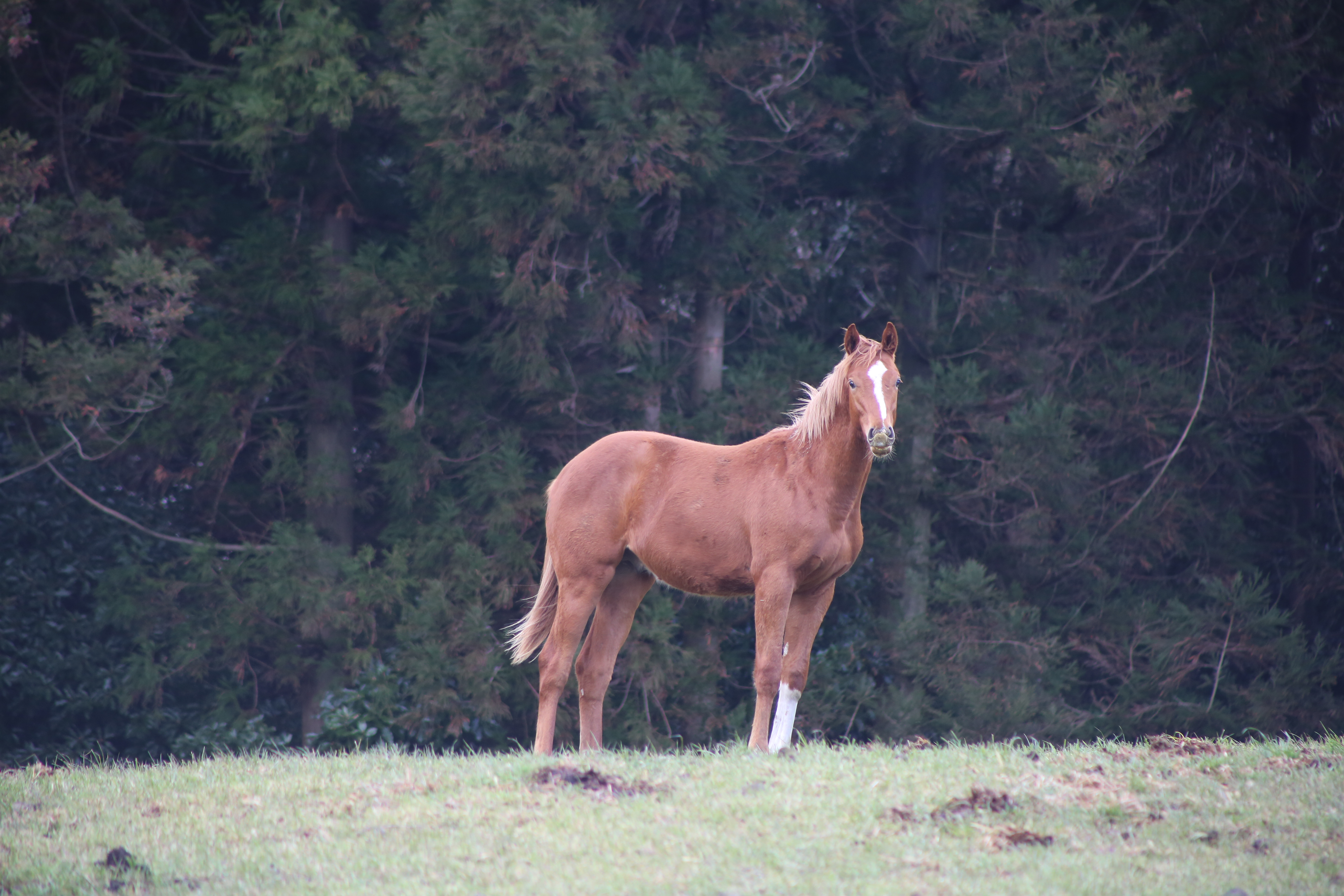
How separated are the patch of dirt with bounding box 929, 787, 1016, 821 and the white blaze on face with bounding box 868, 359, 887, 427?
2.19 metres

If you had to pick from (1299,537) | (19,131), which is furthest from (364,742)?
(1299,537)

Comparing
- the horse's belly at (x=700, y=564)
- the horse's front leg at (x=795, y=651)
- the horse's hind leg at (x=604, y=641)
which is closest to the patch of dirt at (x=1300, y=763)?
the horse's front leg at (x=795, y=651)

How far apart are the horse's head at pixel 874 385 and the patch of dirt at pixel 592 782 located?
2.34m

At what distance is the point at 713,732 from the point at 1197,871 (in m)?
9.19

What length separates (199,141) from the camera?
14305 millimetres

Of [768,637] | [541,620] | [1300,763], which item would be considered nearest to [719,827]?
[768,637]

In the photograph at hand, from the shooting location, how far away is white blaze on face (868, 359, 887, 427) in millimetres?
7000

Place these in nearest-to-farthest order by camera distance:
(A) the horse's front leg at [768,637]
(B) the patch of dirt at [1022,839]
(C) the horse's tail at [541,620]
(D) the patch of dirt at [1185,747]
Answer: (B) the patch of dirt at [1022,839] < (D) the patch of dirt at [1185,747] < (A) the horse's front leg at [768,637] < (C) the horse's tail at [541,620]

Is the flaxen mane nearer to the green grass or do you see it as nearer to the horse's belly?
the horse's belly

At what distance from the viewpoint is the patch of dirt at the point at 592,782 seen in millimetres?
6035

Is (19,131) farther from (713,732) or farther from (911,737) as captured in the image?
(911,737)

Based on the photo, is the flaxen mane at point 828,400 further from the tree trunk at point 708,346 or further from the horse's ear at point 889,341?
the tree trunk at point 708,346

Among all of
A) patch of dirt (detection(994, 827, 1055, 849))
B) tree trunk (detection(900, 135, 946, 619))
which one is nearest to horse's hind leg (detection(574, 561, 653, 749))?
patch of dirt (detection(994, 827, 1055, 849))

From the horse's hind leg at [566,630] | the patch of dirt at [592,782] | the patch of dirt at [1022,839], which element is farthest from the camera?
the horse's hind leg at [566,630]
